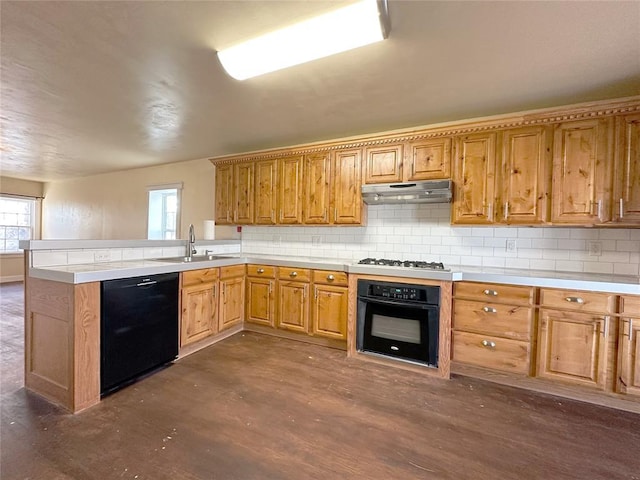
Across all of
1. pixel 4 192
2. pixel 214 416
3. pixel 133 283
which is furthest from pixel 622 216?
pixel 4 192

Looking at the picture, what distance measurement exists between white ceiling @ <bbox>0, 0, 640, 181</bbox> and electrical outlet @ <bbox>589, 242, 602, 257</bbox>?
4.16 feet

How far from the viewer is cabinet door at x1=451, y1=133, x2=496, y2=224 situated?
2709 mm

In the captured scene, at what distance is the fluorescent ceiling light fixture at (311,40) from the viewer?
5.02 ft

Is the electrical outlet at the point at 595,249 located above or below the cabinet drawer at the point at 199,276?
above

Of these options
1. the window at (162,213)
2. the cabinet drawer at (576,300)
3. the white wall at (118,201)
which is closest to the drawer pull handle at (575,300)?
the cabinet drawer at (576,300)

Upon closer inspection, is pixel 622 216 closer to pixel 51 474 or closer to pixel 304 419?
pixel 304 419

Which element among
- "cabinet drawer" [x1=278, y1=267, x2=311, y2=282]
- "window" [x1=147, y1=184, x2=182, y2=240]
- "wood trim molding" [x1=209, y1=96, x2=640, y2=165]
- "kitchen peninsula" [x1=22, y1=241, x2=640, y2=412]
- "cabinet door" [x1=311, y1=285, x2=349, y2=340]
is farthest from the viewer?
"window" [x1=147, y1=184, x2=182, y2=240]

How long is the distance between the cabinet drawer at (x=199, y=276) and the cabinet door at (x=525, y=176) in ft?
9.60

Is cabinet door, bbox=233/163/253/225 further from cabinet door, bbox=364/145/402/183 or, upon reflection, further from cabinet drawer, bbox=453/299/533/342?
cabinet drawer, bbox=453/299/533/342

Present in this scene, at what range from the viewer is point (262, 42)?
1.79 meters

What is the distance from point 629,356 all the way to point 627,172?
141 centimetres

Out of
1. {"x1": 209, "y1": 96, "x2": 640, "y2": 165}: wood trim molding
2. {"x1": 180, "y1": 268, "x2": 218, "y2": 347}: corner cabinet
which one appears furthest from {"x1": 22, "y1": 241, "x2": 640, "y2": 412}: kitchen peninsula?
{"x1": 209, "y1": 96, "x2": 640, "y2": 165}: wood trim molding

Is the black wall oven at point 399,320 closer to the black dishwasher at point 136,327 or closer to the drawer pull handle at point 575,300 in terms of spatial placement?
the drawer pull handle at point 575,300

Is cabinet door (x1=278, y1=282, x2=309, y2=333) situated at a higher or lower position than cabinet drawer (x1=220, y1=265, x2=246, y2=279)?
lower
